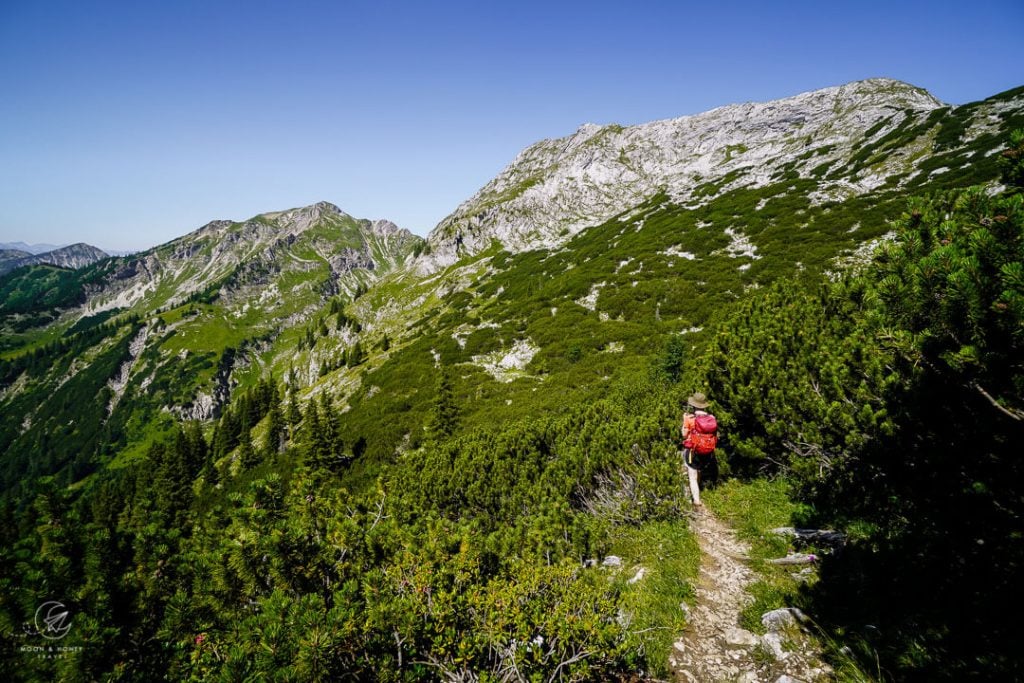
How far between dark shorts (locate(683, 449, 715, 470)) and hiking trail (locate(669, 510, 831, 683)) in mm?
2491

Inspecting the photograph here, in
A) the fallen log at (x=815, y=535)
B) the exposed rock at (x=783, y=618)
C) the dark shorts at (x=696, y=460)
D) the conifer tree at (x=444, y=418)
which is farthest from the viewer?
the conifer tree at (x=444, y=418)

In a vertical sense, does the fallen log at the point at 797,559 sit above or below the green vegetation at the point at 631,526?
below

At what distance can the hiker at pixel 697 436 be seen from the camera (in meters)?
8.82

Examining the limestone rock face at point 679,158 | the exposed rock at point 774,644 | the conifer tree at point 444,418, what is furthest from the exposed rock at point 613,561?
the limestone rock face at point 679,158

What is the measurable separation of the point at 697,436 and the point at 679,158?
430 feet

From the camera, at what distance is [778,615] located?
5254mm

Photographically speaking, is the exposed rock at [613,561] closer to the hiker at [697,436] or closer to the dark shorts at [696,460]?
the hiker at [697,436]

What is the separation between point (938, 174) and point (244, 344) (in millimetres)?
221463

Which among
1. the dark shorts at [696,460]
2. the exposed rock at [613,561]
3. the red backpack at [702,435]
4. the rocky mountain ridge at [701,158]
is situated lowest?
the exposed rock at [613,561]

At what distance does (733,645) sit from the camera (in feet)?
16.9

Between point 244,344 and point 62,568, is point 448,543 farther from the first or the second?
point 244,344
